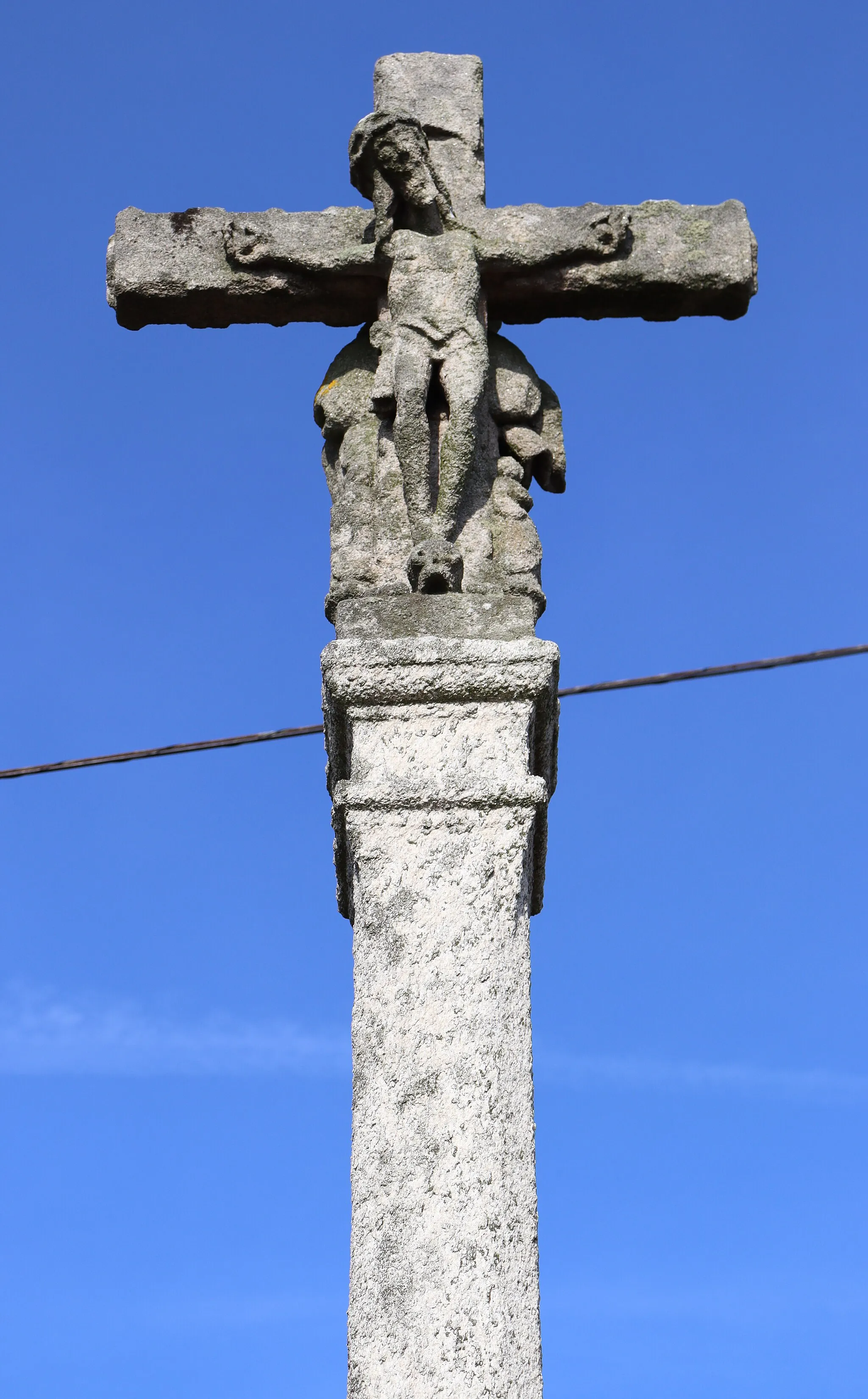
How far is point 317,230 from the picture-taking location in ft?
22.7

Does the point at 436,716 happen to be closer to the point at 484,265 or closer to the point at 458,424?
the point at 458,424

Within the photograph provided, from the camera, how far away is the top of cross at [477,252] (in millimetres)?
6855

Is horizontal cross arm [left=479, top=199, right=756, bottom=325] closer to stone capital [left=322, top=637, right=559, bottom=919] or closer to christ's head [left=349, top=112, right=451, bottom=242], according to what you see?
christ's head [left=349, top=112, right=451, bottom=242]

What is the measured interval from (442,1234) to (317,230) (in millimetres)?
3554

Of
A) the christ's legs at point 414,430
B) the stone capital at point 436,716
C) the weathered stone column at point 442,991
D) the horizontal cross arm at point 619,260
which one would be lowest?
the weathered stone column at point 442,991

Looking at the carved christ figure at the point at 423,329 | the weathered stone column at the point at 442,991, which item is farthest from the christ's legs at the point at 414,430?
the weathered stone column at the point at 442,991

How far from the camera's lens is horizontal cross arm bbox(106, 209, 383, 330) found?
689 centimetres

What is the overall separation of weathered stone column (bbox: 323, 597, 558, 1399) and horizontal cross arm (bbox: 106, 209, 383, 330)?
152 centimetres

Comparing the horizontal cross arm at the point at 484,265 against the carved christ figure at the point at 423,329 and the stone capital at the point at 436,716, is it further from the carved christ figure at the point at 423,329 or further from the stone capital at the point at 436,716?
the stone capital at the point at 436,716

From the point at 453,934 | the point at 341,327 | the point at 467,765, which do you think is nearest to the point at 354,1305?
the point at 453,934

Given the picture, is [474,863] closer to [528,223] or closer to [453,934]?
[453,934]

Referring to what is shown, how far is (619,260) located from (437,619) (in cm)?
175

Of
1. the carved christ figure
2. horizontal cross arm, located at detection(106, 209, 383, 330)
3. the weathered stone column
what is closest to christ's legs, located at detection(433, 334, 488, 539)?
the carved christ figure

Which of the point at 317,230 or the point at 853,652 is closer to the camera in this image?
the point at 853,652
